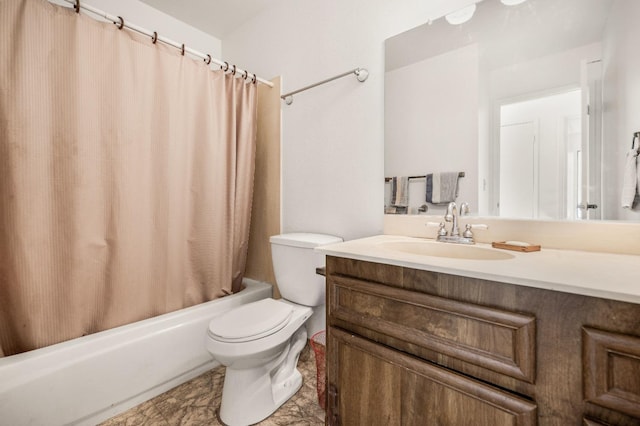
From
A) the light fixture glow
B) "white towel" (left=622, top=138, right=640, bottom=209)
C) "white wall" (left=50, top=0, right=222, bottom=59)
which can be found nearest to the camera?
"white towel" (left=622, top=138, right=640, bottom=209)

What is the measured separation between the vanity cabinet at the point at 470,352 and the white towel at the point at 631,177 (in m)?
0.62

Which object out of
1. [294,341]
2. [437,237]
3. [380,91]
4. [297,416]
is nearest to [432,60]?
[380,91]

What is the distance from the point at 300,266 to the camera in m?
1.62

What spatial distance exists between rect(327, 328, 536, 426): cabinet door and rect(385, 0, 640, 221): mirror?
2.40 feet

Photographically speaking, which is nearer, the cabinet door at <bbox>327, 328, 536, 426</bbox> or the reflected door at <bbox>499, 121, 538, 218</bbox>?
the cabinet door at <bbox>327, 328, 536, 426</bbox>

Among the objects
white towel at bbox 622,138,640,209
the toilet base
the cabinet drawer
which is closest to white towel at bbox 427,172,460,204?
white towel at bbox 622,138,640,209

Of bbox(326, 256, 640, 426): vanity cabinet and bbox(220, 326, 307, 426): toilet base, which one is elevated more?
bbox(326, 256, 640, 426): vanity cabinet

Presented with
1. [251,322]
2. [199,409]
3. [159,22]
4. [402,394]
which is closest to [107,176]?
[251,322]

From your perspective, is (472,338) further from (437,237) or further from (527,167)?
(527,167)

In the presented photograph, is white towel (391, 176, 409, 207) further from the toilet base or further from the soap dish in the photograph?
the toilet base

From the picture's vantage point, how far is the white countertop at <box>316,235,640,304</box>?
1.94 feet

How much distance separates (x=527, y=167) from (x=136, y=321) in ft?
6.47

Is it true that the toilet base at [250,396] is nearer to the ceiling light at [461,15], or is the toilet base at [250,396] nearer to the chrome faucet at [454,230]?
the chrome faucet at [454,230]

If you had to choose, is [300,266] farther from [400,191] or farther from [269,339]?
[400,191]
